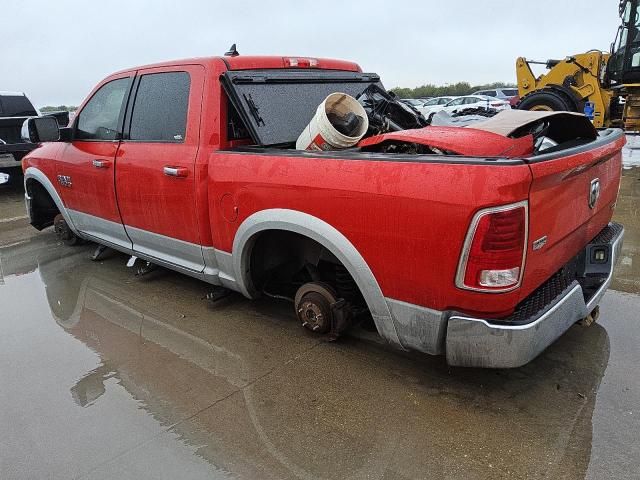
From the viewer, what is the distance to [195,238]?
12.0ft

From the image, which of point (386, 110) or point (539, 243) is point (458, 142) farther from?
point (386, 110)

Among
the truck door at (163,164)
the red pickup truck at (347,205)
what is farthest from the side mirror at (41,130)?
the truck door at (163,164)

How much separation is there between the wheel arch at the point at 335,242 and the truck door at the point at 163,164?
639mm

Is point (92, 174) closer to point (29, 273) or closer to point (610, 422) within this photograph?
point (29, 273)

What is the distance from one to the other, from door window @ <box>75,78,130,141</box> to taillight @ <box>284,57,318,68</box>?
4.40 feet

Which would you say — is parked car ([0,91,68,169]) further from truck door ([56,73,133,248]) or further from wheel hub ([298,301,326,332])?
wheel hub ([298,301,326,332])

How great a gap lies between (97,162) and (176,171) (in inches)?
46.8

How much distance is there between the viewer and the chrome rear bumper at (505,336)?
91.0 inches

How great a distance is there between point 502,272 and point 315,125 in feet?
5.25

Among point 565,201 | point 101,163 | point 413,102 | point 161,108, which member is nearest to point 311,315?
point 565,201

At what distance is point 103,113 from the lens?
14.6 ft

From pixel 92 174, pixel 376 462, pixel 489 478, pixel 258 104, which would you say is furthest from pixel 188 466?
pixel 92 174

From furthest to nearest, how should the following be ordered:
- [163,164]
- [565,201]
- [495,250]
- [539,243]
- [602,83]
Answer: [602,83]
[163,164]
[565,201]
[539,243]
[495,250]

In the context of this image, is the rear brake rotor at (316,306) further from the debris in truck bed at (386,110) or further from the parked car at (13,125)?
the parked car at (13,125)
